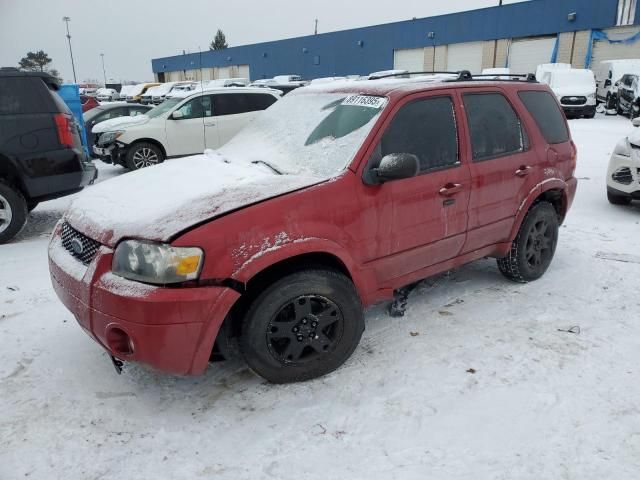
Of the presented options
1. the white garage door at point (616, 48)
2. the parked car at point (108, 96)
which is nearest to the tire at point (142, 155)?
the parked car at point (108, 96)

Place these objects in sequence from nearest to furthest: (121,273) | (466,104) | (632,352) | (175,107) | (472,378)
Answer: (121,273)
(472,378)
(632,352)
(466,104)
(175,107)

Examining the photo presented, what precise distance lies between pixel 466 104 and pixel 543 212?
4.41 feet

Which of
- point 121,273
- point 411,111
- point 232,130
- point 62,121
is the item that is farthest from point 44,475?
point 232,130

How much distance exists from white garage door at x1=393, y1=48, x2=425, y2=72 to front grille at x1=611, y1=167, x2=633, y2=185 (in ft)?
98.1

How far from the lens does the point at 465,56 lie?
32.8m

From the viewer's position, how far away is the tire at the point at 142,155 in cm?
1024

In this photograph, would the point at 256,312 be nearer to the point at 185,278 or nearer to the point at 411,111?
the point at 185,278

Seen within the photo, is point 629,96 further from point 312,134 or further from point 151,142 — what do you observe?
point 312,134

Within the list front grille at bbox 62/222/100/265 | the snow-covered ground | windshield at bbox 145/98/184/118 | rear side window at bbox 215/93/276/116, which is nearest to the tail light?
the snow-covered ground

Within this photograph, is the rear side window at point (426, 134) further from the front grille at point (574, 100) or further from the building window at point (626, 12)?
the building window at point (626, 12)

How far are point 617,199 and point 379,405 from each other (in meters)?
5.75

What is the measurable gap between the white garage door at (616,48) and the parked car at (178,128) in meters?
23.4

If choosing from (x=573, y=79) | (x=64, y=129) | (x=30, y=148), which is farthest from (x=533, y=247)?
(x=573, y=79)

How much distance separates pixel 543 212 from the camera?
14.3 feet
